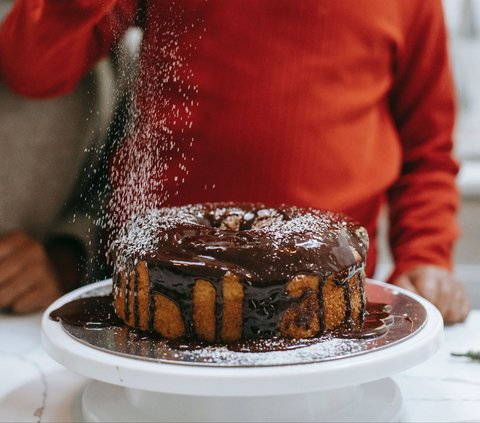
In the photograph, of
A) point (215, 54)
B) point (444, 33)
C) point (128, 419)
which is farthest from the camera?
point (444, 33)

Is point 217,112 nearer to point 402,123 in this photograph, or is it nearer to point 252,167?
point 252,167

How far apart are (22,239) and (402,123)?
0.74m

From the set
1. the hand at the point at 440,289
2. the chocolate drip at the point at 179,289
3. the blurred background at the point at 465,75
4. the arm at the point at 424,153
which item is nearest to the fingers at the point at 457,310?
the hand at the point at 440,289

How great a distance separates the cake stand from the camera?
570mm

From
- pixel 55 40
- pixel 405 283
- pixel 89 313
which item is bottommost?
pixel 405 283

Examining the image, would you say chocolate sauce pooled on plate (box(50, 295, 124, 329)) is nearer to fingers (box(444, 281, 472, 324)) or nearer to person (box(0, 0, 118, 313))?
person (box(0, 0, 118, 313))

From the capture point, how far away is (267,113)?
1.11 metres

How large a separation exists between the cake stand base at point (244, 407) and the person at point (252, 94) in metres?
0.37

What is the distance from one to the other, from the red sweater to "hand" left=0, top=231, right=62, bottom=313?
18 cm

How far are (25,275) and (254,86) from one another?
1.53 ft

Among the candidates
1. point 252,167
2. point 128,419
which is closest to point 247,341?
point 128,419

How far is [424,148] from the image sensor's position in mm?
1332

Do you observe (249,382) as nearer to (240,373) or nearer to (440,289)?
(240,373)

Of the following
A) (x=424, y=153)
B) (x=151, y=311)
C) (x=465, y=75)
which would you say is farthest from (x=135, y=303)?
(x=465, y=75)
